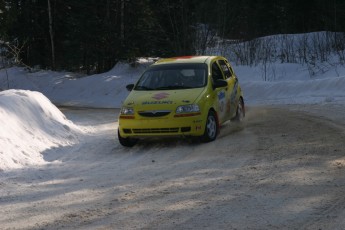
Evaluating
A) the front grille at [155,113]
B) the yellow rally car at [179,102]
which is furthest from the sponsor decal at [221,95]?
the front grille at [155,113]

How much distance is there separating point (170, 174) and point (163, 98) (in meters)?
2.76

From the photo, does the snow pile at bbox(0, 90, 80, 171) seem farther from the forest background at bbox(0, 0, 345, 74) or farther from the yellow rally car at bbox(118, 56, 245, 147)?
the forest background at bbox(0, 0, 345, 74)

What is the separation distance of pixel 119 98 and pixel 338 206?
19.0 metres

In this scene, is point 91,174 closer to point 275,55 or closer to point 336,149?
point 336,149

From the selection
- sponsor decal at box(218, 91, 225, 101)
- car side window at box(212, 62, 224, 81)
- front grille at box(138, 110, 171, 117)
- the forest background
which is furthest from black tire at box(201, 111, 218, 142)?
the forest background

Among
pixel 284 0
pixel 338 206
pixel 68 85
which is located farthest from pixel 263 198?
pixel 284 0

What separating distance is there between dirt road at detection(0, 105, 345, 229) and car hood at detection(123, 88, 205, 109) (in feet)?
2.72

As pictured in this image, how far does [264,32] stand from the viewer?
47.1 metres

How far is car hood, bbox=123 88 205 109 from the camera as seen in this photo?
10.1 m

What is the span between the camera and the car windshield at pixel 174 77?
36.1ft

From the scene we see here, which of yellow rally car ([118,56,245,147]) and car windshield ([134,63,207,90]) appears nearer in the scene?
yellow rally car ([118,56,245,147])

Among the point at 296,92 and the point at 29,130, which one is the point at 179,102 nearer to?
the point at 29,130

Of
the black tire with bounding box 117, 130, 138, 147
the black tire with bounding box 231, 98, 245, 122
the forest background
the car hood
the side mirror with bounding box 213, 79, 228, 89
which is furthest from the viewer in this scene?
the forest background

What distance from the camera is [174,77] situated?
37.0 ft
